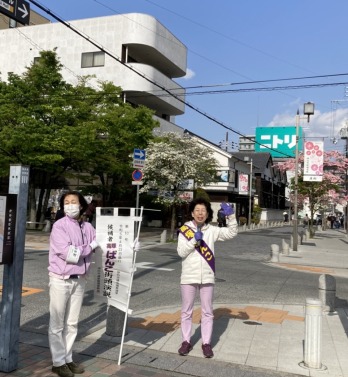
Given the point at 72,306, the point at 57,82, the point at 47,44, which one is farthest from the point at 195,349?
the point at 47,44

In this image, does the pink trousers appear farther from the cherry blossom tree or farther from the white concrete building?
the white concrete building

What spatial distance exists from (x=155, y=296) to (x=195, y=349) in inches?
A: 128

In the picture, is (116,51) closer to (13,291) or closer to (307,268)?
(307,268)

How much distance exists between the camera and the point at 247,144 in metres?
105

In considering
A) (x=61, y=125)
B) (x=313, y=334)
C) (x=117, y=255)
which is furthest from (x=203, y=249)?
(x=61, y=125)

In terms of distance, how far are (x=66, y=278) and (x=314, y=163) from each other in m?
19.0

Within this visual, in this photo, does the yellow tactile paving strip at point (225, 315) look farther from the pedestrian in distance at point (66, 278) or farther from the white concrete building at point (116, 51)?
the white concrete building at point (116, 51)

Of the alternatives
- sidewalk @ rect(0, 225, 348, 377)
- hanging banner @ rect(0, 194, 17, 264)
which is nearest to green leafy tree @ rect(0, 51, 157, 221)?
sidewalk @ rect(0, 225, 348, 377)

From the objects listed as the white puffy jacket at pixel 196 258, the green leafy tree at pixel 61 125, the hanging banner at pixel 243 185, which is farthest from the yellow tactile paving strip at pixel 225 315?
the hanging banner at pixel 243 185

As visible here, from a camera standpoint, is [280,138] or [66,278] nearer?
[66,278]

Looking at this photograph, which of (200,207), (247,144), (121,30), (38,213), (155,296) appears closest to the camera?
(200,207)

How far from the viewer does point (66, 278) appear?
390 cm

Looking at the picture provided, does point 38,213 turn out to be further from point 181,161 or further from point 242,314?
point 242,314

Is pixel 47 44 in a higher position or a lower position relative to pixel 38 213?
higher
